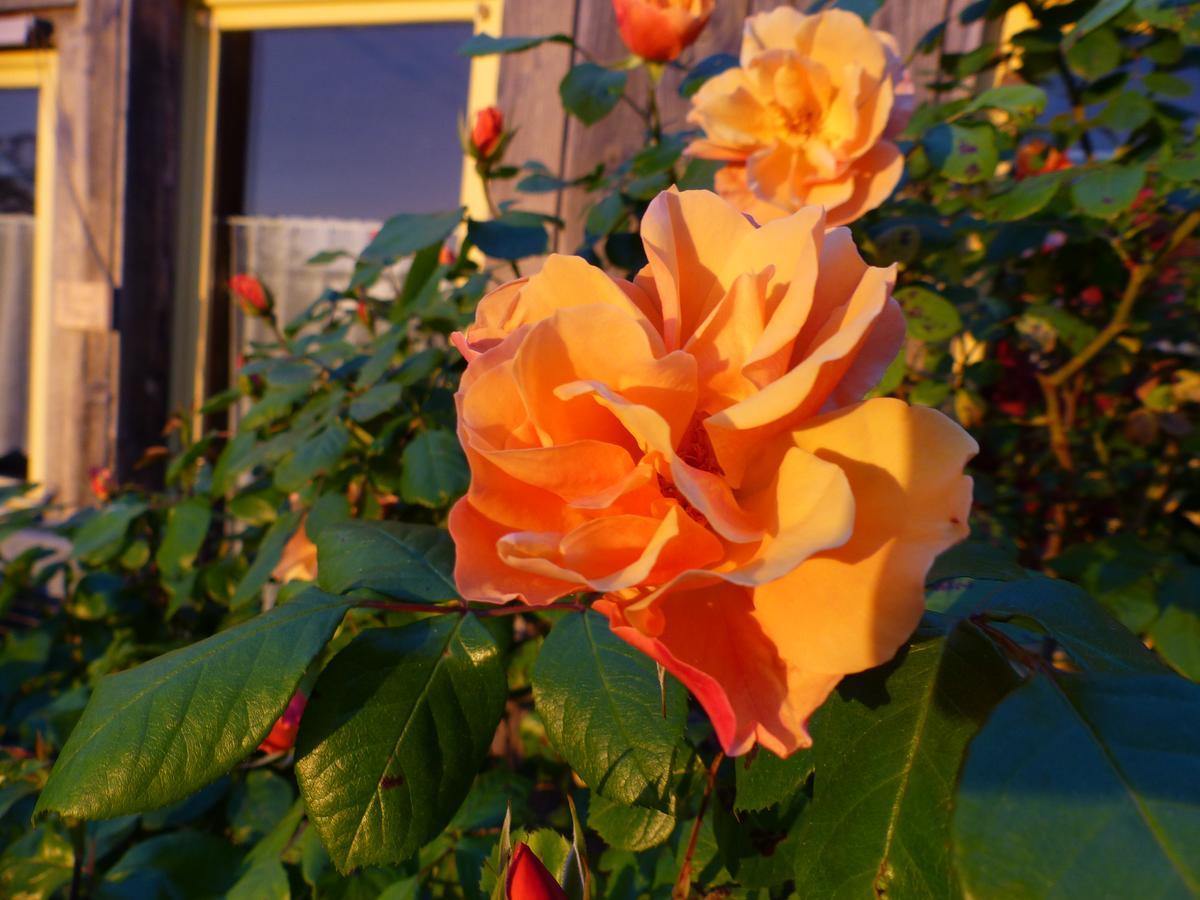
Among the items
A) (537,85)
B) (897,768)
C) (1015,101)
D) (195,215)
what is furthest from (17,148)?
(897,768)

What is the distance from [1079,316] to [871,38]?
690 millimetres

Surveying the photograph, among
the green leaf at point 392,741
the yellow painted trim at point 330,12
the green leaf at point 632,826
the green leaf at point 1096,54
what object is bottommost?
the green leaf at point 632,826

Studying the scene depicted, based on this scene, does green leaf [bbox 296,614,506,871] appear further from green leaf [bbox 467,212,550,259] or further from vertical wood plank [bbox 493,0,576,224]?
vertical wood plank [bbox 493,0,576,224]

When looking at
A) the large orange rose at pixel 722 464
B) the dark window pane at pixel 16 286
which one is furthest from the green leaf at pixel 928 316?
the dark window pane at pixel 16 286

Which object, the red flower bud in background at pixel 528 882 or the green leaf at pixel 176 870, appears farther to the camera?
the green leaf at pixel 176 870

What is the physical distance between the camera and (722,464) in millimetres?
325

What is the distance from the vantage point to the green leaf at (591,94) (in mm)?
918

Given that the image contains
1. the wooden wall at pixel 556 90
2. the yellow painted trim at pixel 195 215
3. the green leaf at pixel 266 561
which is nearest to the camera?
the green leaf at pixel 266 561

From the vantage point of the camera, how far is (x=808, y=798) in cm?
46

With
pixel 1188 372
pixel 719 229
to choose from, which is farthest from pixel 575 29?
pixel 719 229

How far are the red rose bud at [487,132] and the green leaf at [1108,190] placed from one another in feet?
2.24

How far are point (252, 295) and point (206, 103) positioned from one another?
4.44 ft

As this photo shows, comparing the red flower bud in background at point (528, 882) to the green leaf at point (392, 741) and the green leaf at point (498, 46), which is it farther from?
the green leaf at point (498, 46)

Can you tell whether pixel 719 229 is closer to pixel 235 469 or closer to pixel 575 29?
pixel 235 469
